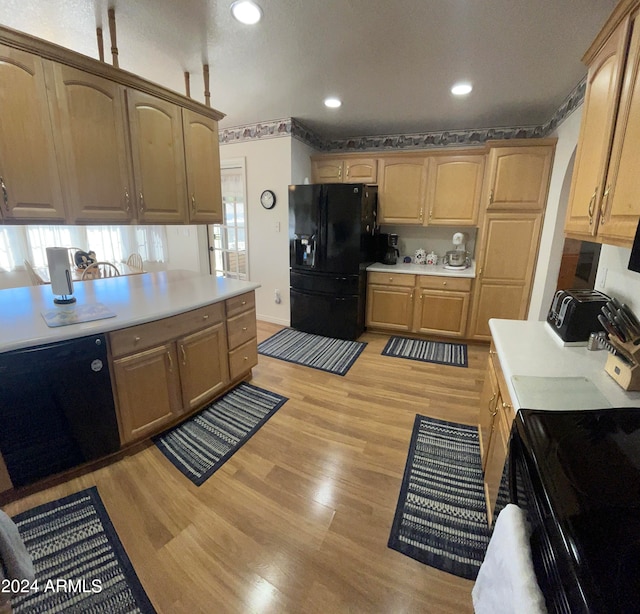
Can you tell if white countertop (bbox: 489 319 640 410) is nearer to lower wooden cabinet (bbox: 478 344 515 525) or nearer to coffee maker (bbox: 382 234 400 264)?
lower wooden cabinet (bbox: 478 344 515 525)

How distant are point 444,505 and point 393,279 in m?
2.54

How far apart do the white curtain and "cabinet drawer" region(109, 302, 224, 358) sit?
349 centimetres

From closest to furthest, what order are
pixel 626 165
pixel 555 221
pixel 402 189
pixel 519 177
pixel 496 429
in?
pixel 626 165 → pixel 496 429 → pixel 555 221 → pixel 519 177 → pixel 402 189

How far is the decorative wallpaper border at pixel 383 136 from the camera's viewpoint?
3521 mm

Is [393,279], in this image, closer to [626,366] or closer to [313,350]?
[313,350]

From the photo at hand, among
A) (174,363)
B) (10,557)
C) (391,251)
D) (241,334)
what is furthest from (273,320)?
(10,557)

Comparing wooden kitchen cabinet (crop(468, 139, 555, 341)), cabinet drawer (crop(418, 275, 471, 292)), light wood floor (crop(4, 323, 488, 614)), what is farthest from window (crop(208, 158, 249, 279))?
wooden kitchen cabinet (crop(468, 139, 555, 341))

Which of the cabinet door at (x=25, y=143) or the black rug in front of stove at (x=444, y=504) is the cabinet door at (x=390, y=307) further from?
the cabinet door at (x=25, y=143)

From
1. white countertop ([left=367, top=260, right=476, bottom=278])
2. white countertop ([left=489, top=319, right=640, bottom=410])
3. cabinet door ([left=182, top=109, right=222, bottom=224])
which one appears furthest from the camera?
white countertop ([left=367, top=260, right=476, bottom=278])

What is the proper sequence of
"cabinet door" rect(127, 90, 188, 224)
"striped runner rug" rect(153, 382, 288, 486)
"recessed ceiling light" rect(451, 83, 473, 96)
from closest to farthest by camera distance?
"striped runner rug" rect(153, 382, 288, 486) < "cabinet door" rect(127, 90, 188, 224) < "recessed ceiling light" rect(451, 83, 473, 96)

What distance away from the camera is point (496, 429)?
1.50m

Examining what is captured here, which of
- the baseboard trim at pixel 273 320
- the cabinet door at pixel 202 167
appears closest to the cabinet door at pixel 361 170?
the cabinet door at pixel 202 167

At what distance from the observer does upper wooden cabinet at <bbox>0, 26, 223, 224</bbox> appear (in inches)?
61.6

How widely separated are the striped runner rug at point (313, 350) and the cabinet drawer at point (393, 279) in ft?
2.58
